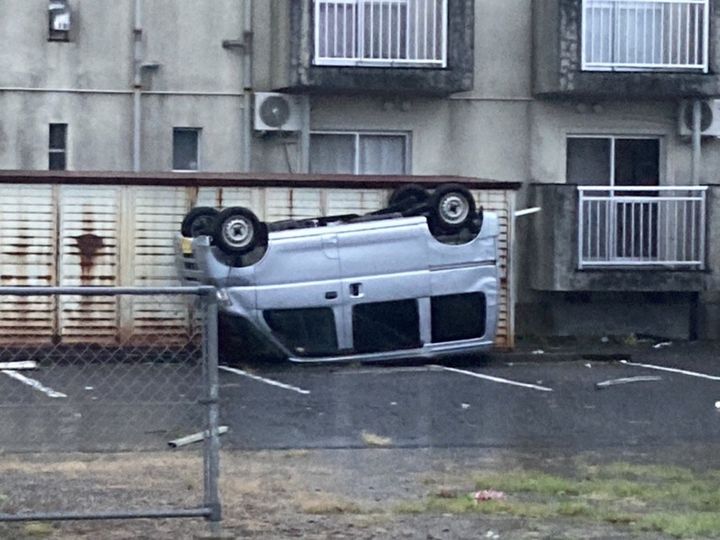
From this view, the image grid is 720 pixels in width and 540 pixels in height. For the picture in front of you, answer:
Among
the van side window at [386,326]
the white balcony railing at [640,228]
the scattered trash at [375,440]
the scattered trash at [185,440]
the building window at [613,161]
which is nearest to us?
the scattered trash at [185,440]

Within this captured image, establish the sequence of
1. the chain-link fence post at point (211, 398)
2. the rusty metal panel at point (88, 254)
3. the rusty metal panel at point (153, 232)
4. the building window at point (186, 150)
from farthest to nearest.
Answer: the building window at point (186, 150), the rusty metal panel at point (153, 232), the rusty metal panel at point (88, 254), the chain-link fence post at point (211, 398)

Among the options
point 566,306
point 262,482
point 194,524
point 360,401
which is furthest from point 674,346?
point 194,524

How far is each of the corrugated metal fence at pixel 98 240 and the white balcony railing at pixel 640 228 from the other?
4008mm

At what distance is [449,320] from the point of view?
733 inches

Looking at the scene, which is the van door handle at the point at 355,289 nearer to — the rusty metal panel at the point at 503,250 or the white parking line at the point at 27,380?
the rusty metal panel at the point at 503,250

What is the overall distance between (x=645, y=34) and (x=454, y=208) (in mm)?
5461

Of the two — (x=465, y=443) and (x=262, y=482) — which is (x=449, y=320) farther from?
(x=262, y=482)

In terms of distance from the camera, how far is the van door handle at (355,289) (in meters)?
18.1

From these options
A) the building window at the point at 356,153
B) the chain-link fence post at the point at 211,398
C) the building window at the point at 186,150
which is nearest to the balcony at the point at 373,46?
the building window at the point at 356,153

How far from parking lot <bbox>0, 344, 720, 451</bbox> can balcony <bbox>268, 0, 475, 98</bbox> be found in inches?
174

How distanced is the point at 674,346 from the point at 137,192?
25.4 feet

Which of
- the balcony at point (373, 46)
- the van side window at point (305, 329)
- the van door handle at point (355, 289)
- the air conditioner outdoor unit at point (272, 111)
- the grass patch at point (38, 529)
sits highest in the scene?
the balcony at point (373, 46)

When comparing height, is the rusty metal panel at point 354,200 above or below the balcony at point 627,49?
below

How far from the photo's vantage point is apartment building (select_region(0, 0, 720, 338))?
21609 millimetres
